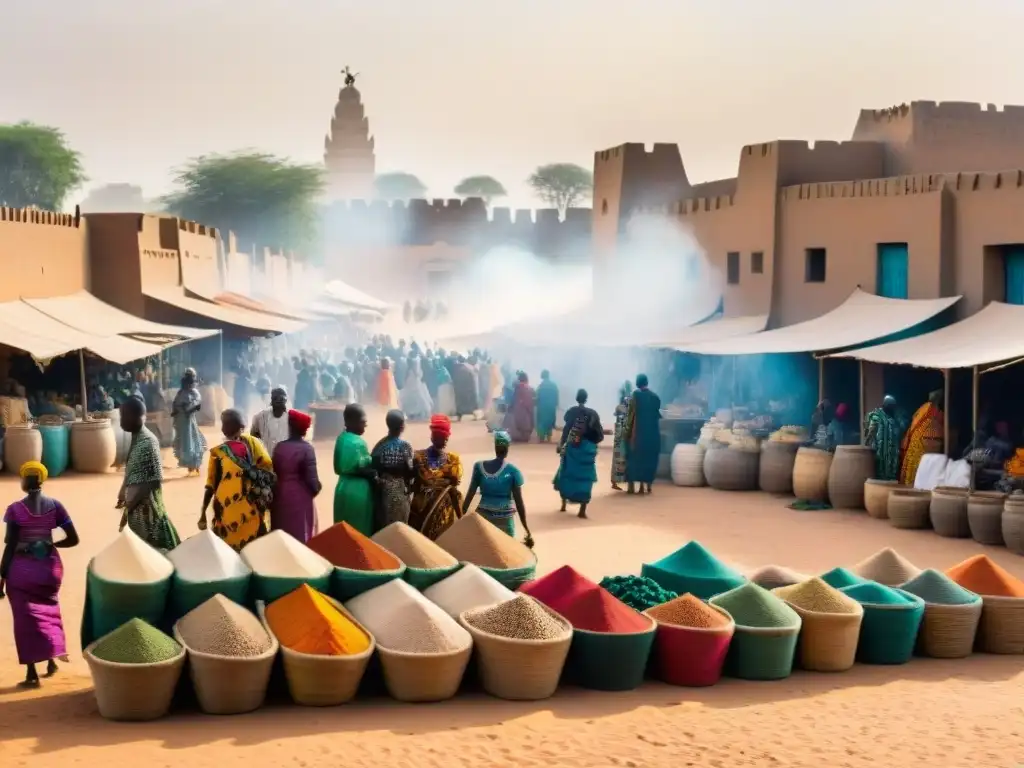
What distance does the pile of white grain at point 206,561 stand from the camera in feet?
27.9

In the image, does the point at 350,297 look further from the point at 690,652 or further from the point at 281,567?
the point at 690,652

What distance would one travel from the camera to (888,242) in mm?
20328

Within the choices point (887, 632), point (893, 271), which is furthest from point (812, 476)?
point (887, 632)

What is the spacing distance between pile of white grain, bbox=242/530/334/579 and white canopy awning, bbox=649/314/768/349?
44.7 feet

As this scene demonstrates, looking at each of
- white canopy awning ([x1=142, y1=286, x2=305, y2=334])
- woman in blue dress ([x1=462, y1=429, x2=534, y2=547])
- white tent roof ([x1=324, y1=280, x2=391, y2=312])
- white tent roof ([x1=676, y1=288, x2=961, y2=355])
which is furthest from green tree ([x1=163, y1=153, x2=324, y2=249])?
woman in blue dress ([x1=462, y1=429, x2=534, y2=547])

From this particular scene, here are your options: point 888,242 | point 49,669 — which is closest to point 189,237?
point 888,242

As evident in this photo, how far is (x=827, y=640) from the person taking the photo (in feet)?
29.7

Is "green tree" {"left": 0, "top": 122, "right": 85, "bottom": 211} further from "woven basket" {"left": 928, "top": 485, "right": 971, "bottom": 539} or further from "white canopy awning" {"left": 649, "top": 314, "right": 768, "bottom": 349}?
"woven basket" {"left": 928, "top": 485, "right": 971, "bottom": 539}

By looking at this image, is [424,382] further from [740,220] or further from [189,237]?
[740,220]

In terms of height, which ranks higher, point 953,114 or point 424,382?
point 953,114

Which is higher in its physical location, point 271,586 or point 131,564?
point 131,564

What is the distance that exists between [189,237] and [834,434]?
1450cm

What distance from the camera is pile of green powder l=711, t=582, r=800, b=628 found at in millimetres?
8875

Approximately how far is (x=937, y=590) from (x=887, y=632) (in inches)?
22.3
